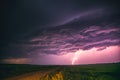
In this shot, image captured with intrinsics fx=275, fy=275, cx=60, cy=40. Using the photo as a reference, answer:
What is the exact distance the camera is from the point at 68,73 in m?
7.32

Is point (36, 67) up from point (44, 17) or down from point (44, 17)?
down

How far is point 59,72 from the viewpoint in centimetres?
728

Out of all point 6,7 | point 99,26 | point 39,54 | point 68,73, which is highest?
point 6,7

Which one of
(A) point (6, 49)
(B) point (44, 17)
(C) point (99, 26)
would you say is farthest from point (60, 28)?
(A) point (6, 49)

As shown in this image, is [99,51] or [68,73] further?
[99,51]

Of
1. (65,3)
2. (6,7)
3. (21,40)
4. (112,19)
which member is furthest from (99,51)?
(6,7)

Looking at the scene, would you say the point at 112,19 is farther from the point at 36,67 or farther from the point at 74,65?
the point at 36,67

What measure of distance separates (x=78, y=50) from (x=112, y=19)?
1300 mm

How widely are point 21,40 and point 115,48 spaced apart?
8.72ft

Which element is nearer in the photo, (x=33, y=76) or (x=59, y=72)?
(x=33, y=76)

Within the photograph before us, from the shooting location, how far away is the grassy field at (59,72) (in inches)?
282

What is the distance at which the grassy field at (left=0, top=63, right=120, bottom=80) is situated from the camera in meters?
7.17

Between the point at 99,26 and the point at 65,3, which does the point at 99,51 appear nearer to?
the point at 99,26

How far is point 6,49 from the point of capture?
757 centimetres
